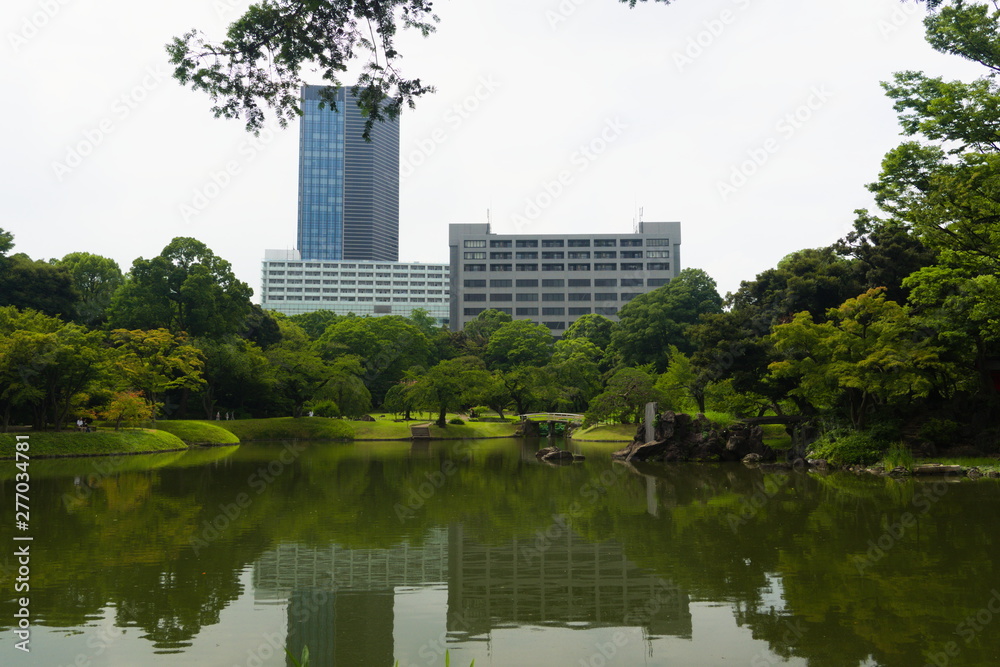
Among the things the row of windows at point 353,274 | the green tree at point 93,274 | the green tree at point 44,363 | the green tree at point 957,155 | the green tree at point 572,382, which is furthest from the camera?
the row of windows at point 353,274

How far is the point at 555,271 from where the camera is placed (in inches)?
3944

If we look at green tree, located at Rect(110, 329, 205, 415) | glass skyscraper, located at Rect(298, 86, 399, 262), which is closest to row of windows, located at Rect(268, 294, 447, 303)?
glass skyscraper, located at Rect(298, 86, 399, 262)

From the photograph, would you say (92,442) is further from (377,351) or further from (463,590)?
(377,351)

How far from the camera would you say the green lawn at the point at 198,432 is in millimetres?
34125

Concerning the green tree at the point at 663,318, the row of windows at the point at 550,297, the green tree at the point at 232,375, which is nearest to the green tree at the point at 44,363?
the green tree at the point at 232,375

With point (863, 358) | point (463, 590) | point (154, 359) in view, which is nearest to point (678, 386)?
point (863, 358)

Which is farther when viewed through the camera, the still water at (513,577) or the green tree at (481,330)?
the green tree at (481,330)

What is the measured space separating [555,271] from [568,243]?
4.68m

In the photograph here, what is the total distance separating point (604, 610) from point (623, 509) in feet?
21.8

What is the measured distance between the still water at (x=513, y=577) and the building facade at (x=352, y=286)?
399 ft

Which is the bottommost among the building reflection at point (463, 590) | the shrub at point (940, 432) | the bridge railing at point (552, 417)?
the bridge railing at point (552, 417)

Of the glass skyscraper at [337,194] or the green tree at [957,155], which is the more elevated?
the glass skyscraper at [337,194]

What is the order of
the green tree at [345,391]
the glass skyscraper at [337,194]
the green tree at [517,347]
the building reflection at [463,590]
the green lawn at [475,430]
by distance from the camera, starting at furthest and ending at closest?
1. the glass skyscraper at [337,194]
2. the green tree at [517,347]
3. the green tree at [345,391]
4. the green lawn at [475,430]
5. the building reflection at [463,590]

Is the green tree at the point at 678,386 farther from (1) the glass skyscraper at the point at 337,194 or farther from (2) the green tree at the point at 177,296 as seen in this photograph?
(1) the glass skyscraper at the point at 337,194
